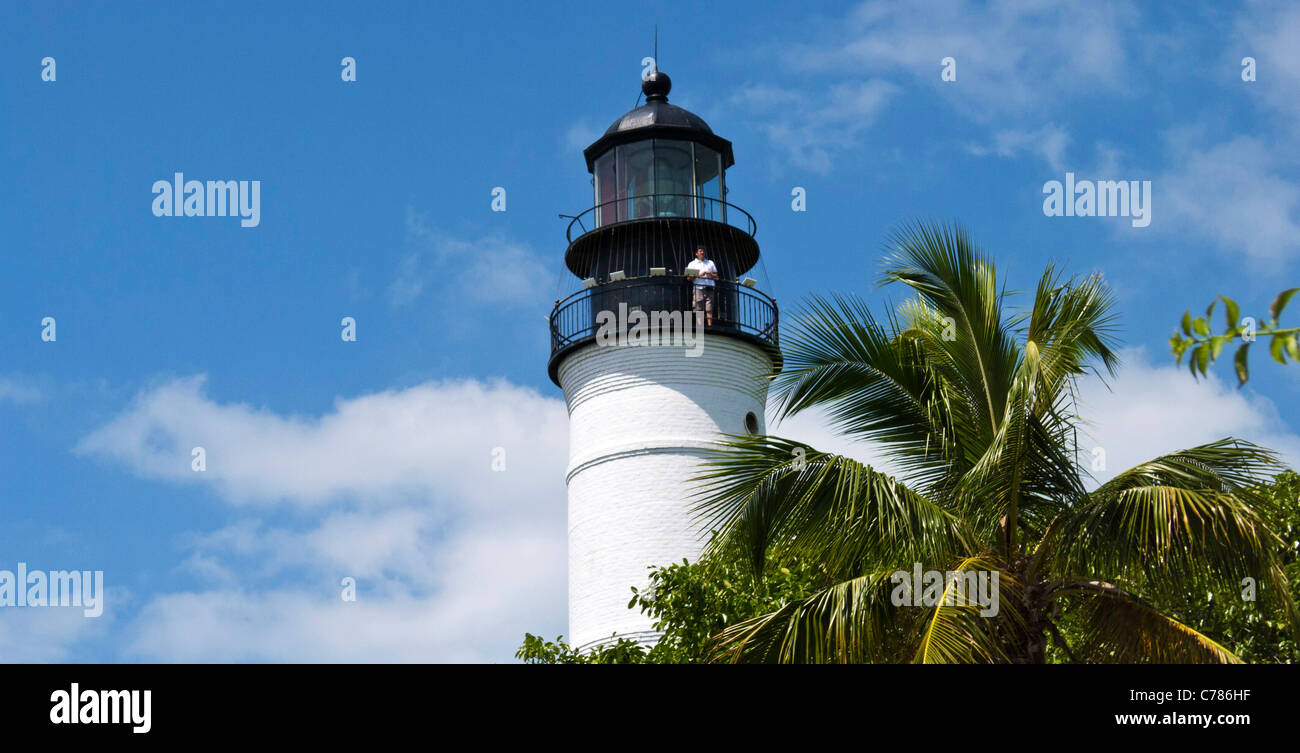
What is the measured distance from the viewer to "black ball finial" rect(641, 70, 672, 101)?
96.8 ft

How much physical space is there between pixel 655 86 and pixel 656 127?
1.33 metres

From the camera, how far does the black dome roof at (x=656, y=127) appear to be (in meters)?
28.7

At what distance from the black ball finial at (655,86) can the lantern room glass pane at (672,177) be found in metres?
1.28

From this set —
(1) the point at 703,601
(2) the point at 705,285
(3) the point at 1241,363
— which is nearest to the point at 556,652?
(1) the point at 703,601

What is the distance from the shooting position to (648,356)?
27062 mm

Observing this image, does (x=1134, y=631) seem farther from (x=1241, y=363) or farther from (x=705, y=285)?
(x=705, y=285)

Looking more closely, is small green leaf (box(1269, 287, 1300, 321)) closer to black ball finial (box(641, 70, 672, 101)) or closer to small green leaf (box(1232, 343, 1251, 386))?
small green leaf (box(1232, 343, 1251, 386))

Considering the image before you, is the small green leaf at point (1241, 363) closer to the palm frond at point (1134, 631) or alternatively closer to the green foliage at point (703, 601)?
the palm frond at point (1134, 631)

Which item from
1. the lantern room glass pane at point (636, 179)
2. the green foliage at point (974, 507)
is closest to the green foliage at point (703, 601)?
the green foliage at point (974, 507)

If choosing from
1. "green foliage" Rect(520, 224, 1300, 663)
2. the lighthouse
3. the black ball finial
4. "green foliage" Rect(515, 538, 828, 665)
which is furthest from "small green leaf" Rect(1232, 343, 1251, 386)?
the black ball finial

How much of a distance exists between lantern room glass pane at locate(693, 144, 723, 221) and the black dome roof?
0.55ft
